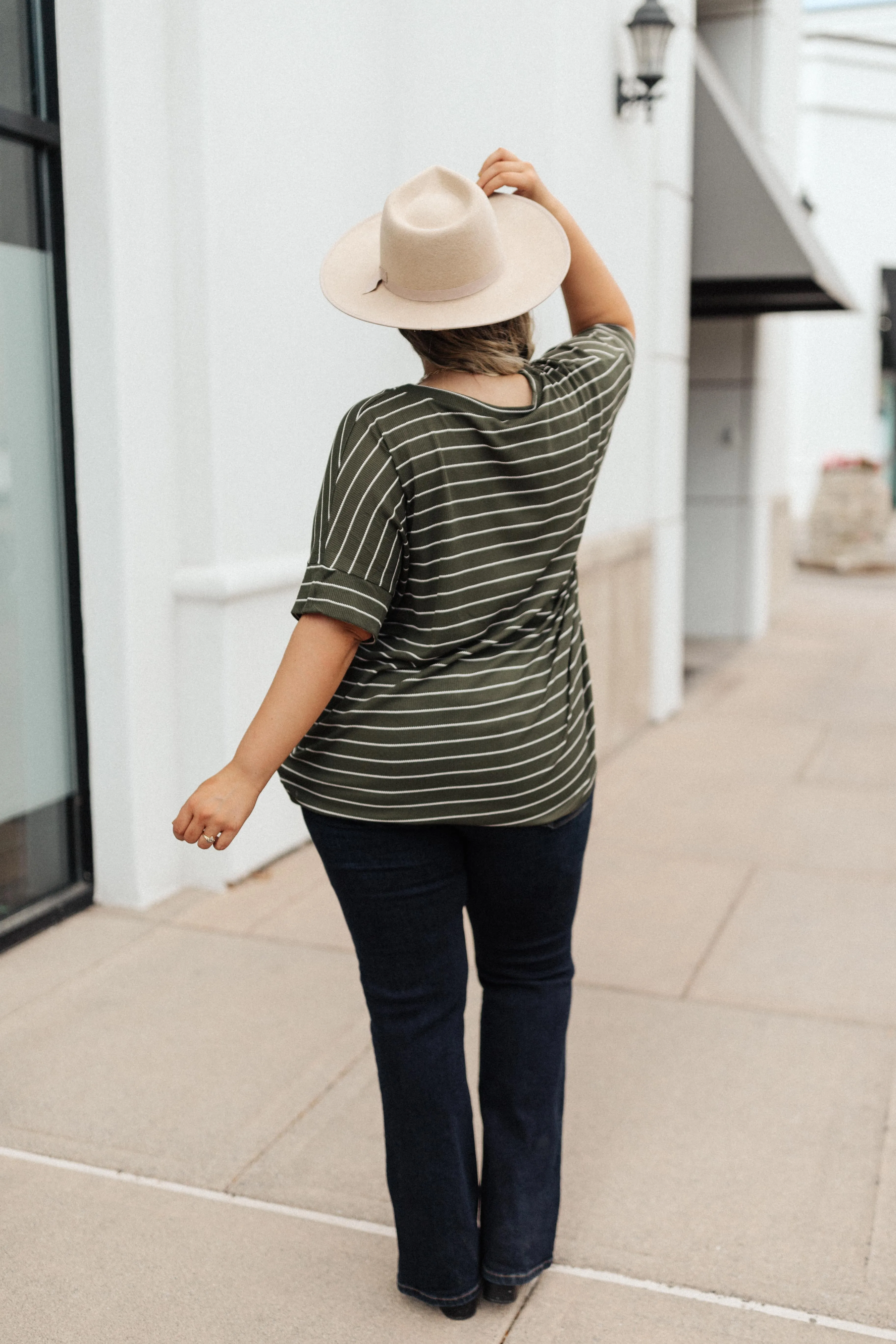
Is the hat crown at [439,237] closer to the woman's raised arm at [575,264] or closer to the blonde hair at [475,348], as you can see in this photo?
the blonde hair at [475,348]

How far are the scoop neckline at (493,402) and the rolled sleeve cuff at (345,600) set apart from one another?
0.30m

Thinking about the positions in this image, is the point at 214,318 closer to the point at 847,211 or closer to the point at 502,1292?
the point at 502,1292

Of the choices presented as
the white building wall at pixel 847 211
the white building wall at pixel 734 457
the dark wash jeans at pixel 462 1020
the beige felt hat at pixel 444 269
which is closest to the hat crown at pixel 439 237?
the beige felt hat at pixel 444 269

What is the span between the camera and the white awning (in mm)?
7824

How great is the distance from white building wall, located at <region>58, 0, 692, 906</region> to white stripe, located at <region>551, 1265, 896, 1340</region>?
2.28 meters

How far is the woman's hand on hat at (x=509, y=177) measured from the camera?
223cm

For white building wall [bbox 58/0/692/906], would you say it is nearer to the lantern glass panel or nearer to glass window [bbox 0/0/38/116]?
glass window [bbox 0/0/38/116]

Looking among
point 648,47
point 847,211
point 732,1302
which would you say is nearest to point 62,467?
point 732,1302

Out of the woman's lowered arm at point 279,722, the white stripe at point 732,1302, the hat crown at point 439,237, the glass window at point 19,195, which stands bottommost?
the white stripe at point 732,1302

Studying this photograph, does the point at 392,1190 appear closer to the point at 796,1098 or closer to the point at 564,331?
the point at 796,1098

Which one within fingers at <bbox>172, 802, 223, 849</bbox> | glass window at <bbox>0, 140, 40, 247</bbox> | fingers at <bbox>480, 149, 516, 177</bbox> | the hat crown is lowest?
fingers at <bbox>172, 802, 223, 849</bbox>

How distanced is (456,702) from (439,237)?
700 mm

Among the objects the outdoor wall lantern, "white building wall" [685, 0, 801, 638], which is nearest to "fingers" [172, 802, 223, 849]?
the outdoor wall lantern

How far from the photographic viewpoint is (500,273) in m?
2.06
